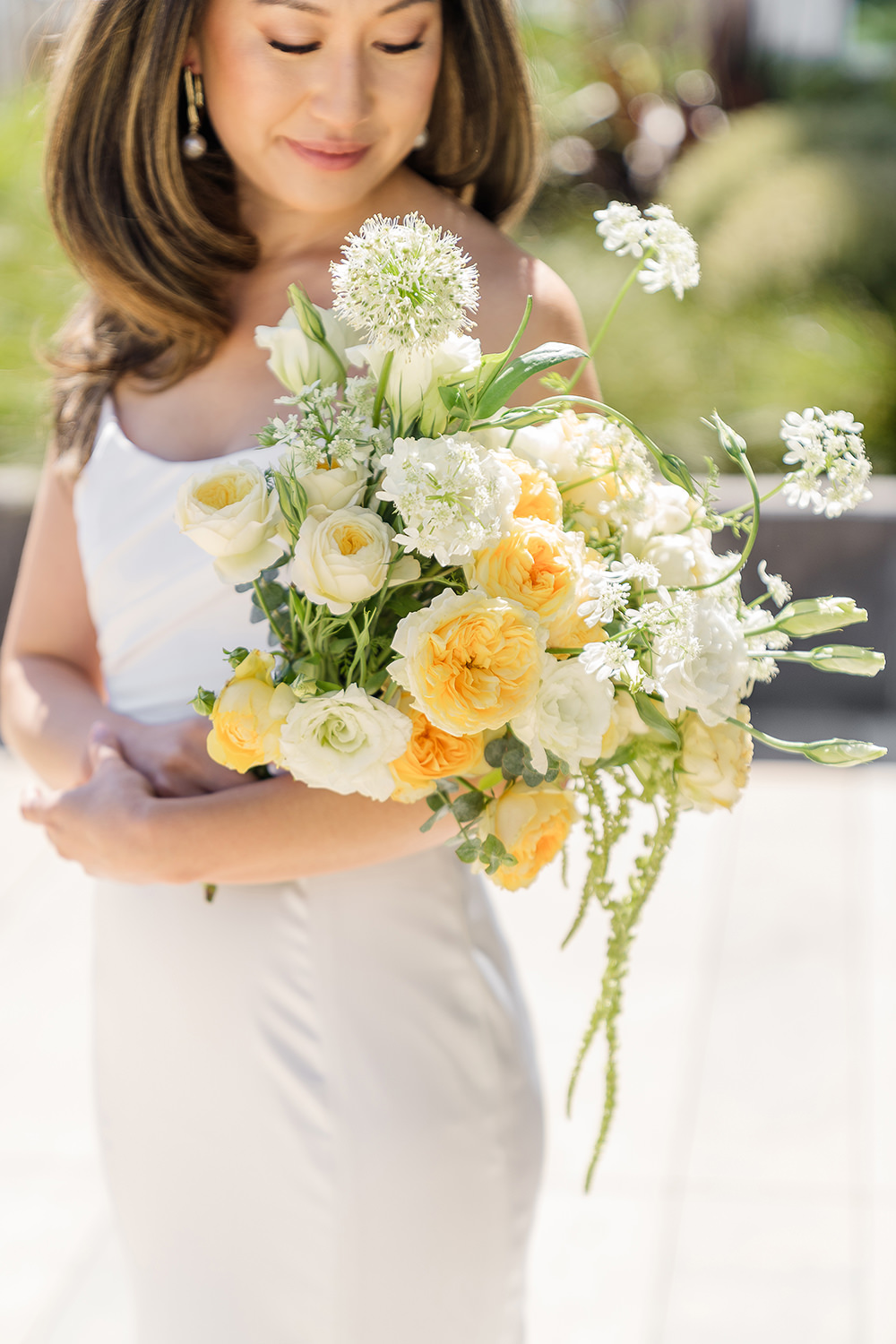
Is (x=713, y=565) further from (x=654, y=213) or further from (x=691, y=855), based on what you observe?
(x=691, y=855)

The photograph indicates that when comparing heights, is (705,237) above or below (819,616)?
below

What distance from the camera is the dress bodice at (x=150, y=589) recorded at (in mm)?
1664

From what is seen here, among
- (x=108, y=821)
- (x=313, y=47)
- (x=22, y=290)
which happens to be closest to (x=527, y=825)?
(x=108, y=821)

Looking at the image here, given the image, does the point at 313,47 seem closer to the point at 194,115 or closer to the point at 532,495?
the point at 194,115

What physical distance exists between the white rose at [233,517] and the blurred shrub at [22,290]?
13.7 ft

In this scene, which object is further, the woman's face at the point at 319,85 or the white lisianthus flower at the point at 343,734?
the woman's face at the point at 319,85

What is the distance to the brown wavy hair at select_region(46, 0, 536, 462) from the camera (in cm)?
161

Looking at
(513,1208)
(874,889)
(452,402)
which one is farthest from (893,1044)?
(452,402)

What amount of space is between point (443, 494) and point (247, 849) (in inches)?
23.4

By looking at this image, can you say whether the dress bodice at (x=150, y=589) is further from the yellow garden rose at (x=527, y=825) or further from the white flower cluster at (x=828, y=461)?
the white flower cluster at (x=828, y=461)

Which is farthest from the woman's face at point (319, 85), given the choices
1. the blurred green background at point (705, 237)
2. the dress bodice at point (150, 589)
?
the blurred green background at point (705, 237)

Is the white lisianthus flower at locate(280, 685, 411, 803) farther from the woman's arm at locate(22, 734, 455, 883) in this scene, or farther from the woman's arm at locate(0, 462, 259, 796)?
the woman's arm at locate(0, 462, 259, 796)

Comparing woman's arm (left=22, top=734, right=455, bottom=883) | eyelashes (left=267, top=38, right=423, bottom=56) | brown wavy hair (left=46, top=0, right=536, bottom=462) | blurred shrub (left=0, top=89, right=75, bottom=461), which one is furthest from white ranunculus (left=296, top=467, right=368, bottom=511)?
blurred shrub (left=0, top=89, right=75, bottom=461)

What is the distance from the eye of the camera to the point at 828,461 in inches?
44.9
